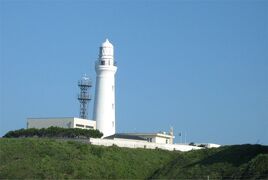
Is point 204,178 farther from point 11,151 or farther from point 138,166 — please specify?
point 11,151

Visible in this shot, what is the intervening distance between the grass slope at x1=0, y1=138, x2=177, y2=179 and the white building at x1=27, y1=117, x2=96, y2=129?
37.8ft

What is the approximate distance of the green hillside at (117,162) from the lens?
115 feet

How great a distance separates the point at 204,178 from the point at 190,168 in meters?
2.89

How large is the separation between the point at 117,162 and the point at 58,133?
1269cm

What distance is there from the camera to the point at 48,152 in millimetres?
43594

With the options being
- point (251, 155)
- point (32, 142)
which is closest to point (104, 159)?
point (32, 142)

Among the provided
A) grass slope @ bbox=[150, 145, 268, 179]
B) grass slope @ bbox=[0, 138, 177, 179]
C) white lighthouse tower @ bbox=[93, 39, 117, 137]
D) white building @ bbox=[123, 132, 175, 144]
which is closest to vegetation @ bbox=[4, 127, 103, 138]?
white lighthouse tower @ bbox=[93, 39, 117, 137]

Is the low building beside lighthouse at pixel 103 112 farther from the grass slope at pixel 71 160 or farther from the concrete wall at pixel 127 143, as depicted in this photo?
the grass slope at pixel 71 160

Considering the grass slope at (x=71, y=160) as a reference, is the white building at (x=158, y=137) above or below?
above

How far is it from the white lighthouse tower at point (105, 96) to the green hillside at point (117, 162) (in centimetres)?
1125

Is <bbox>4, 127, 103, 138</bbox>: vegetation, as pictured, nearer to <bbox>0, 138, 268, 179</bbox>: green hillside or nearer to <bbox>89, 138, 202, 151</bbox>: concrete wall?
<bbox>89, 138, 202, 151</bbox>: concrete wall

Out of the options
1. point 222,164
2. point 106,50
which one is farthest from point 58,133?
point 222,164

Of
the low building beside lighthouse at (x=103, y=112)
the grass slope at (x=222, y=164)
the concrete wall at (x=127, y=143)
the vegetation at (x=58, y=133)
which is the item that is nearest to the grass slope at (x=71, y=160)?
the concrete wall at (x=127, y=143)

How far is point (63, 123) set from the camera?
59062mm
